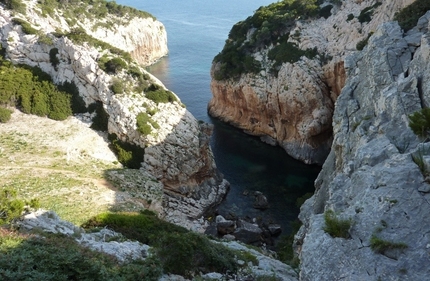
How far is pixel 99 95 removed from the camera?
3753 cm

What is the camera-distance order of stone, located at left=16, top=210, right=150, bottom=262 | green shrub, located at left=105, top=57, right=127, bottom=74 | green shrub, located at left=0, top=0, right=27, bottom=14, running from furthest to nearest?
green shrub, located at left=0, top=0, right=27, bottom=14
green shrub, located at left=105, top=57, right=127, bottom=74
stone, located at left=16, top=210, right=150, bottom=262

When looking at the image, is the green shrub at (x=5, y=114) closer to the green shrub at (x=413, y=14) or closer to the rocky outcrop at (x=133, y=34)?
the rocky outcrop at (x=133, y=34)

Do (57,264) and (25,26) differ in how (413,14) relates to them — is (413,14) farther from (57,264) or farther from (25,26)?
(25,26)

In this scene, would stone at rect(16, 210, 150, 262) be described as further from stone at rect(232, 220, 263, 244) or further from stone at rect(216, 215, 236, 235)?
stone at rect(216, 215, 236, 235)

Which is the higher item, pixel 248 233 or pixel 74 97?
pixel 74 97

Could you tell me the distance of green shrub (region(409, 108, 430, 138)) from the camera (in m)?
13.2

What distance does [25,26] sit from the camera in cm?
4094

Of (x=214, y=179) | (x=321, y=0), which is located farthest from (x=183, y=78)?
(x=214, y=179)

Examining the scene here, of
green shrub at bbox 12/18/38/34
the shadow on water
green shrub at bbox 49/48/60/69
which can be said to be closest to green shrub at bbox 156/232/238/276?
the shadow on water

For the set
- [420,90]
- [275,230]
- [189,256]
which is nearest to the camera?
[189,256]

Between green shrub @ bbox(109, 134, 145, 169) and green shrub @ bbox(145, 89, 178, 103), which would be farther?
green shrub @ bbox(145, 89, 178, 103)

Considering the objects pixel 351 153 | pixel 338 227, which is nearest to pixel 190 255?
pixel 338 227

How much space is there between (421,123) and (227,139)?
42.0m

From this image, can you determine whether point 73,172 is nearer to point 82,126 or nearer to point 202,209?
point 82,126
